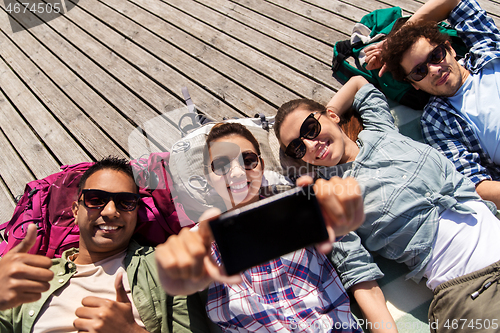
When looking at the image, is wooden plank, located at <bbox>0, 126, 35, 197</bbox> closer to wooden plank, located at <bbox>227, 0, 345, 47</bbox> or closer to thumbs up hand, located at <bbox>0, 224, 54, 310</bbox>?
thumbs up hand, located at <bbox>0, 224, 54, 310</bbox>

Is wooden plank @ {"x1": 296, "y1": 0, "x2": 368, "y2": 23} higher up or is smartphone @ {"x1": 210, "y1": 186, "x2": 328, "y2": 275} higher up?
wooden plank @ {"x1": 296, "y1": 0, "x2": 368, "y2": 23}

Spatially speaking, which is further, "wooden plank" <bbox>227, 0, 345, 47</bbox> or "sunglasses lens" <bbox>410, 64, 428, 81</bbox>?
"wooden plank" <bbox>227, 0, 345, 47</bbox>

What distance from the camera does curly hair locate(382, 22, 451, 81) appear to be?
2066 mm

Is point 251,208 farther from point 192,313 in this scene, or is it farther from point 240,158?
point 192,313

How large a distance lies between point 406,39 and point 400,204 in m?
1.22

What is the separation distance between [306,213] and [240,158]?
91 cm

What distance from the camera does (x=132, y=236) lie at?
2074 mm

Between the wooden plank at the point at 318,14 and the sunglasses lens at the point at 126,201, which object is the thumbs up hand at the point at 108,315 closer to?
the sunglasses lens at the point at 126,201

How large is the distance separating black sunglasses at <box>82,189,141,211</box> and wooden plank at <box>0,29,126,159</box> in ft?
3.00

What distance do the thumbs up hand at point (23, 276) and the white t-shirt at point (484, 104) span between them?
272cm

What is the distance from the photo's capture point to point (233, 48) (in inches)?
126

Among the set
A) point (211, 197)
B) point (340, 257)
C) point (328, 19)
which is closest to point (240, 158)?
point (211, 197)

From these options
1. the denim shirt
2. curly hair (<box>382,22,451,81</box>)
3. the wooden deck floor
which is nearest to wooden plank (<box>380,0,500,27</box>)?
the wooden deck floor

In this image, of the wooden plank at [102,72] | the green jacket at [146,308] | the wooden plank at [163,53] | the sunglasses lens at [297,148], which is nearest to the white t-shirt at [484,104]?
the sunglasses lens at [297,148]
